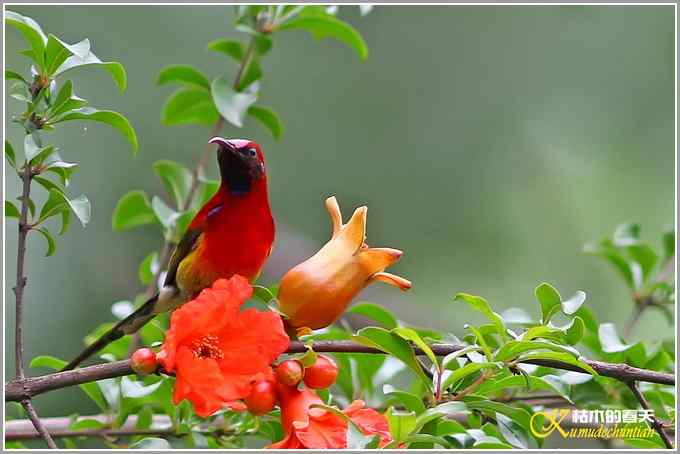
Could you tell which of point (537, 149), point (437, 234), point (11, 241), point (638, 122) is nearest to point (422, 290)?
point (437, 234)

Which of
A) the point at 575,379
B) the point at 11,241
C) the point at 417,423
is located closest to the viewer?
the point at 417,423

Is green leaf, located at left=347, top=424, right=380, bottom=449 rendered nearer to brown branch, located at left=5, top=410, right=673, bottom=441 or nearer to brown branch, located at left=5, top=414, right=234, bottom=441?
brown branch, located at left=5, top=410, right=673, bottom=441

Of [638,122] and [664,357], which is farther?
[638,122]

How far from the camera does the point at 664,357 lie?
213cm

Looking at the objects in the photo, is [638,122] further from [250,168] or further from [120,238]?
[250,168]

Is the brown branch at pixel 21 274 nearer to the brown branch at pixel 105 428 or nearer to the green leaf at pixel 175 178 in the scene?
the brown branch at pixel 105 428

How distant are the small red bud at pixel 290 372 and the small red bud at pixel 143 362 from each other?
0.68ft

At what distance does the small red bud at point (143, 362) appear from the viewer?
57.1 inches

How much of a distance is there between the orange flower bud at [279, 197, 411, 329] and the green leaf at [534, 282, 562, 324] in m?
0.29

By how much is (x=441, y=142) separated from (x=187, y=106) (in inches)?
138

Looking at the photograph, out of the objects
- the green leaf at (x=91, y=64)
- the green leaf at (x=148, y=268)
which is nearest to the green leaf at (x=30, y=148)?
the green leaf at (x=91, y=64)

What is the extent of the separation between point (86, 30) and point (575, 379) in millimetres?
3653

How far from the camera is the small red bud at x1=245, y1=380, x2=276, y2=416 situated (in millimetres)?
1503

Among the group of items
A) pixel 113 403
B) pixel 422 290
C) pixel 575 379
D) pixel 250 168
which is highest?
pixel 250 168
